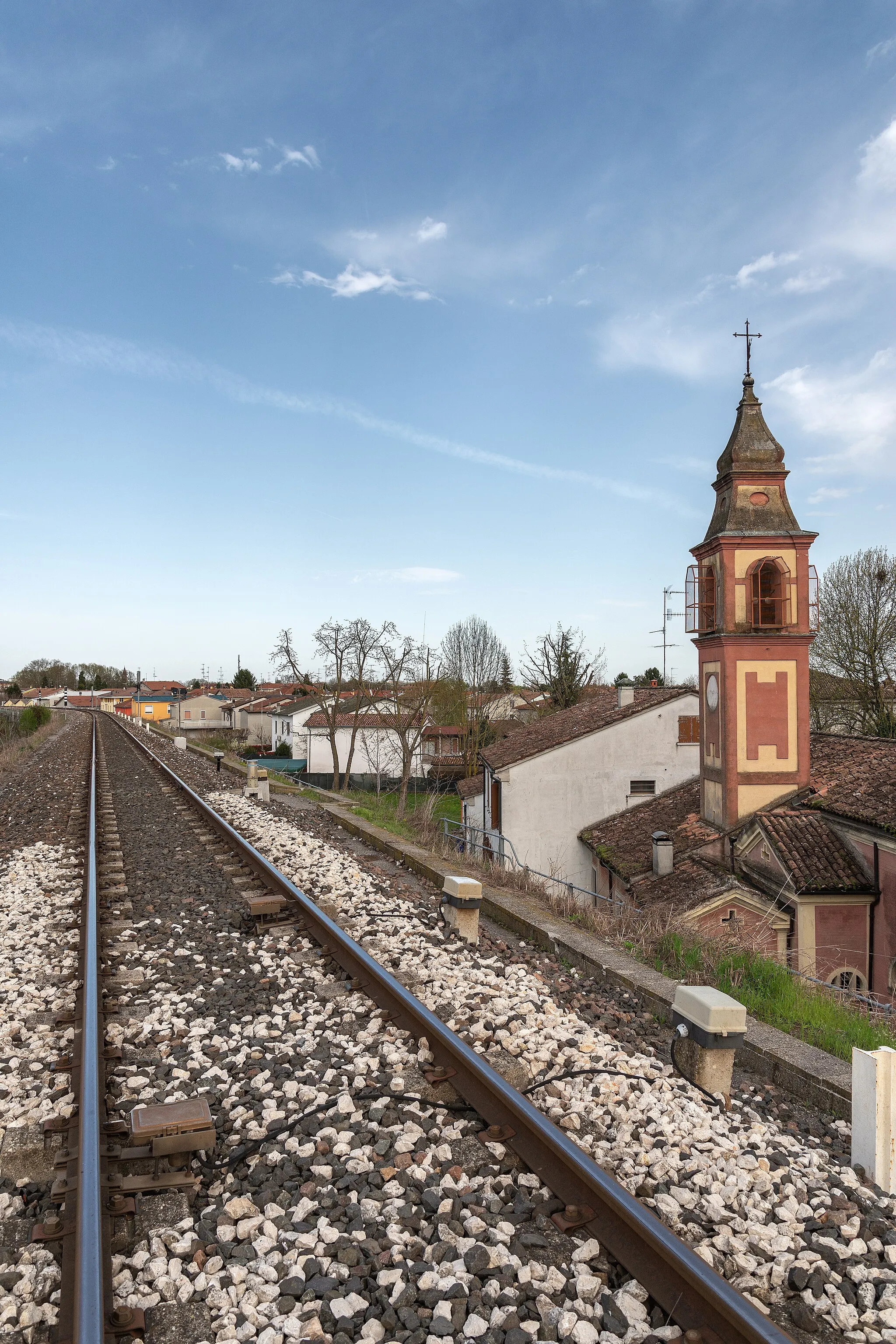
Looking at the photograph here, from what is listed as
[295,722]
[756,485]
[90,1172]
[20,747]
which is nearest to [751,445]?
[756,485]

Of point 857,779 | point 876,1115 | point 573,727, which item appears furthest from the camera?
point 573,727

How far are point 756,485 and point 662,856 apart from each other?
8.87 m

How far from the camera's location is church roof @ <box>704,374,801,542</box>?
19.3 meters

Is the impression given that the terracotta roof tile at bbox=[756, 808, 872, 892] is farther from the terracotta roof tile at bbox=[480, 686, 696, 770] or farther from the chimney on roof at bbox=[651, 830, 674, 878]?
the terracotta roof tile at bbox=[480, 686, 696, 770]

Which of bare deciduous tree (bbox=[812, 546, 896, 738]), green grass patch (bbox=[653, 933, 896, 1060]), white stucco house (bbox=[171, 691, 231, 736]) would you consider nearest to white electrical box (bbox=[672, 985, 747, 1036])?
green grass patch (bbox=[653, 933, 896, 1060])

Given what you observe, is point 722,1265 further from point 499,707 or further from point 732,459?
point 499,707

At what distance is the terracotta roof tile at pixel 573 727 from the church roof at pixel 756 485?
31.5 ft

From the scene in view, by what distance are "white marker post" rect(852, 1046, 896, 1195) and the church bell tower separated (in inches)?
636

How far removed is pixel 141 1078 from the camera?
4.23m

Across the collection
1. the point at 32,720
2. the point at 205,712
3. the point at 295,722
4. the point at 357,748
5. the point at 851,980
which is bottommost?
the point at 851,980

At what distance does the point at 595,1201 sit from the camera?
302cm

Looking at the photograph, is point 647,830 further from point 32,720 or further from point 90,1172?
point 32,720

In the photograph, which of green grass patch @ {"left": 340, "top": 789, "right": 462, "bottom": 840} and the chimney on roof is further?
the chimney on roof

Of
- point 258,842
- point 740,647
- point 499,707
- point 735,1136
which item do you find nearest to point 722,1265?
point 735,1136
